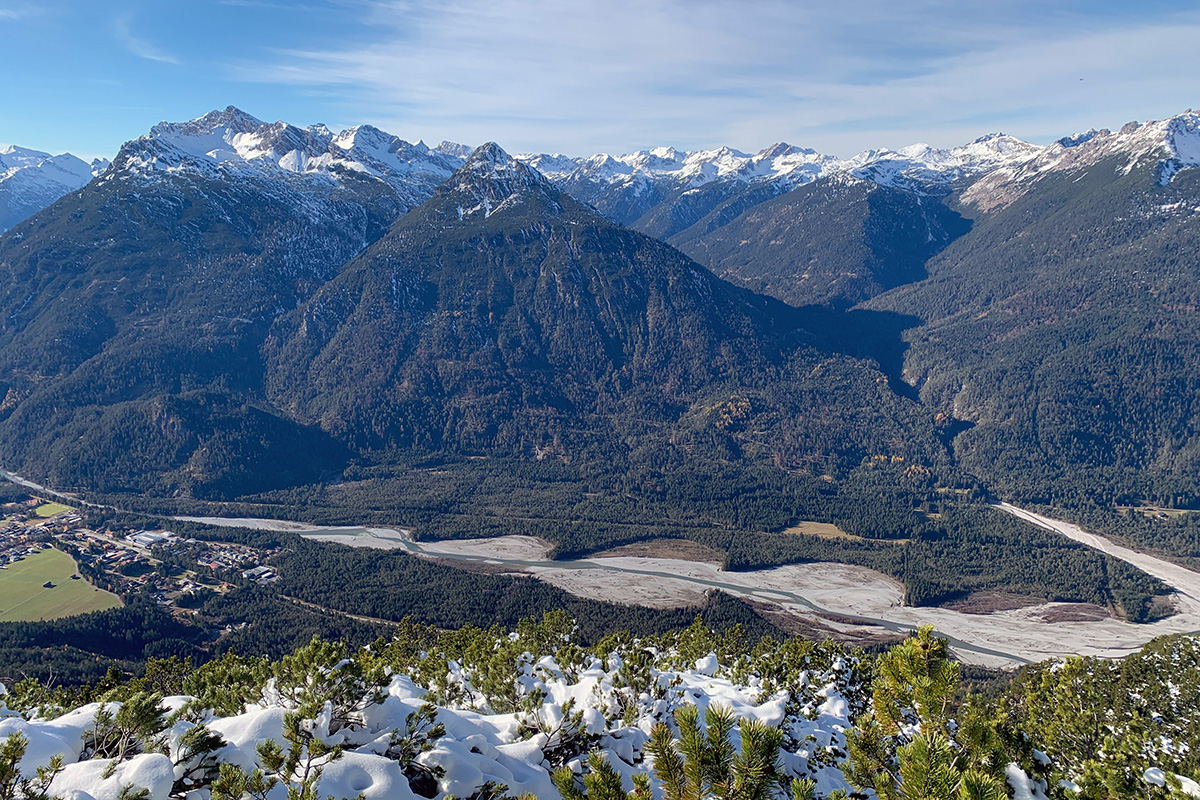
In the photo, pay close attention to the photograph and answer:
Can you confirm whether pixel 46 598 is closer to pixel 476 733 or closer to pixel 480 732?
pixel 480 732

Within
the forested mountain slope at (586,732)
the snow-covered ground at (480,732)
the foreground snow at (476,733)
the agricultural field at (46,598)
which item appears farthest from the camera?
the agricultural field at (46,598)

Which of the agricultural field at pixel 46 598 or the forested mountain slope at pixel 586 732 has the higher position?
the forested mountain slope at pixel 586 732

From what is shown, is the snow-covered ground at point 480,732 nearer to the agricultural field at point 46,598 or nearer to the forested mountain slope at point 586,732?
the forested mountain slope at point 586,732

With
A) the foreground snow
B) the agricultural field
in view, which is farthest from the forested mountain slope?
the agricultural field

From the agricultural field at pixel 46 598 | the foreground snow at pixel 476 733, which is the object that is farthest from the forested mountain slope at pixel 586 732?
the agricultural field at pixel 46 598

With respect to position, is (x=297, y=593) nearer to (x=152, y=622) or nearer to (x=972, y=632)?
(x=152, y=622)

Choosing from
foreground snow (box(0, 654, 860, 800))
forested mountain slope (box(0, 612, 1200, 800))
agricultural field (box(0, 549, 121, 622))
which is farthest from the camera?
agricultural field (box(0, 549, 121, 622))

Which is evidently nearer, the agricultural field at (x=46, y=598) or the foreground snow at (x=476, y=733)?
the foreground snow at (x=476, y=733)

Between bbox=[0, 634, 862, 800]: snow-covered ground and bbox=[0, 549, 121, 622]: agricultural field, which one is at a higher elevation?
bbox=[0, 634, 862, 800]: snow-covered ground

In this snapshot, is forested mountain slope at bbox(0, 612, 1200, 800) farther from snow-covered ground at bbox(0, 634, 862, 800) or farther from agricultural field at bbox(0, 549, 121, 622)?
agricultural field at bbox(0, 549, 121, 622)

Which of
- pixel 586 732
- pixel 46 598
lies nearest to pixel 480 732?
pixel 586 732

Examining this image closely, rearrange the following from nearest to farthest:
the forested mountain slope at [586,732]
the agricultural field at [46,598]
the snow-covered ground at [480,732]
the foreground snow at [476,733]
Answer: the forested mountain slope at [586,732] < the foreground snow at [476,733] < the snow-covered ground at [480,732] < the agricultural field at [46,598]
